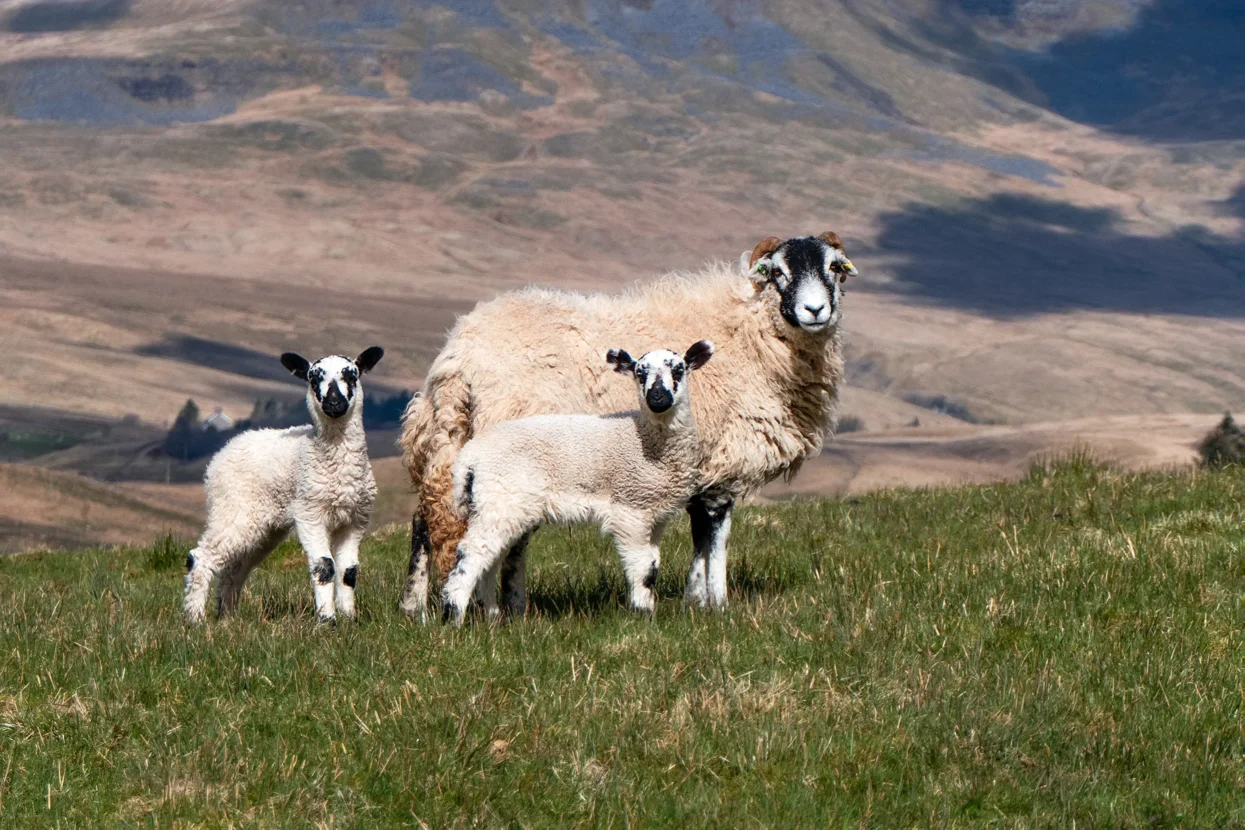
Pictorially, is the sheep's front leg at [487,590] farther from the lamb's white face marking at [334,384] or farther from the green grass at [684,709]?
the lamb's white face marking at [334,384]

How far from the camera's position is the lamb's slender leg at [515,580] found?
432 inches

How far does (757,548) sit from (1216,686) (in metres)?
6.24

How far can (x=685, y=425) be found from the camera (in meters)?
10.7

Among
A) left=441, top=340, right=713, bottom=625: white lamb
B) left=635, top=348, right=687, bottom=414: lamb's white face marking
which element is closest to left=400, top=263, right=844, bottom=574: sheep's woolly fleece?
left=441, top=340, right=713, bottom=625: white lamb

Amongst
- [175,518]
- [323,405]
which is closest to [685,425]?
[323,405]

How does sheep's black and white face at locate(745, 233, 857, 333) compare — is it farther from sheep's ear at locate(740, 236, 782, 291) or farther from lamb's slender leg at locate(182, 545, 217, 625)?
lamb's slender leg at locate(182, 545, 217, 625)

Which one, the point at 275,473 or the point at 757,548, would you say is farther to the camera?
the point at 757,548

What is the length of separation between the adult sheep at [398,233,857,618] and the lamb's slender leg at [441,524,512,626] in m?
0.87

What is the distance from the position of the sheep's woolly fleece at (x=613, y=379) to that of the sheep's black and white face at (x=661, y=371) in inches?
41.4

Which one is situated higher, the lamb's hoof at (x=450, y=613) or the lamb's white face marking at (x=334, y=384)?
the lamb's white face marking at (x=334, y=384)

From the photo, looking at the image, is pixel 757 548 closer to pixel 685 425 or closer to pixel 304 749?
pixel 685 425

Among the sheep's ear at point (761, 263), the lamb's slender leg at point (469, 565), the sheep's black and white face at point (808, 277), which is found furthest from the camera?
the sheep's ear at point (761, 263)

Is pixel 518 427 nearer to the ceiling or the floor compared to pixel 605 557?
nearer to the ceiling

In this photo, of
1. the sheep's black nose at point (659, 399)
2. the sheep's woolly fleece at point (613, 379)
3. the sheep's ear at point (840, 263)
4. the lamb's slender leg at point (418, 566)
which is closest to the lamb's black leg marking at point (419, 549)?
the lamb's slender leg at point (418, 566)
